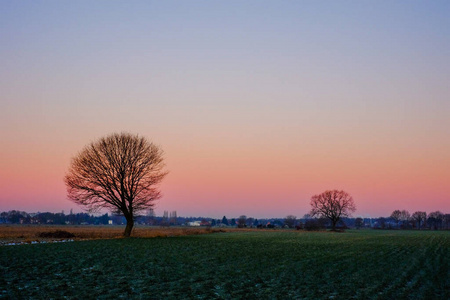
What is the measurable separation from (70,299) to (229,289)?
20.1 feet

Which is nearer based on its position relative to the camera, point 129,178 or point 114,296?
point 114,296

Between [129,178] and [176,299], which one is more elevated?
[129,178]

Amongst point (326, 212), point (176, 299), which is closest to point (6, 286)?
point (176, 299)

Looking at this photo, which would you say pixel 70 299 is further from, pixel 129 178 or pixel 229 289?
pixel 129 178

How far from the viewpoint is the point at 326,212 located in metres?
138

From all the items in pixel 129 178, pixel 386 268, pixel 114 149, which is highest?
pixel 114 149

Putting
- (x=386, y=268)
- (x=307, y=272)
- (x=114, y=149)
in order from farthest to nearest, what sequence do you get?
(x=114, y=149), (x=386, y=268), (x=307, y=272)

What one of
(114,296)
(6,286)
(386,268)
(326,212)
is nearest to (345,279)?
(386,268)

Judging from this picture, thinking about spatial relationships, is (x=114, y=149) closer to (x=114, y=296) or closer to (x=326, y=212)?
(x=114, y=296)

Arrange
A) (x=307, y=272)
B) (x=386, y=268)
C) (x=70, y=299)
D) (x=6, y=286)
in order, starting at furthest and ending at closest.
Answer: (x=386, y=268), (x=307, y=272), (x=6, y=286), (x=70, y=299)

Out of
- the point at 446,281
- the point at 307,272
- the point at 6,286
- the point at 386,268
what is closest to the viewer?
the point at 6,286

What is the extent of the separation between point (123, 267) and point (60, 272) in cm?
386

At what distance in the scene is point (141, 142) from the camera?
58500 millimetres

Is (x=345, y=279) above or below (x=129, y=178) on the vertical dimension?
below
